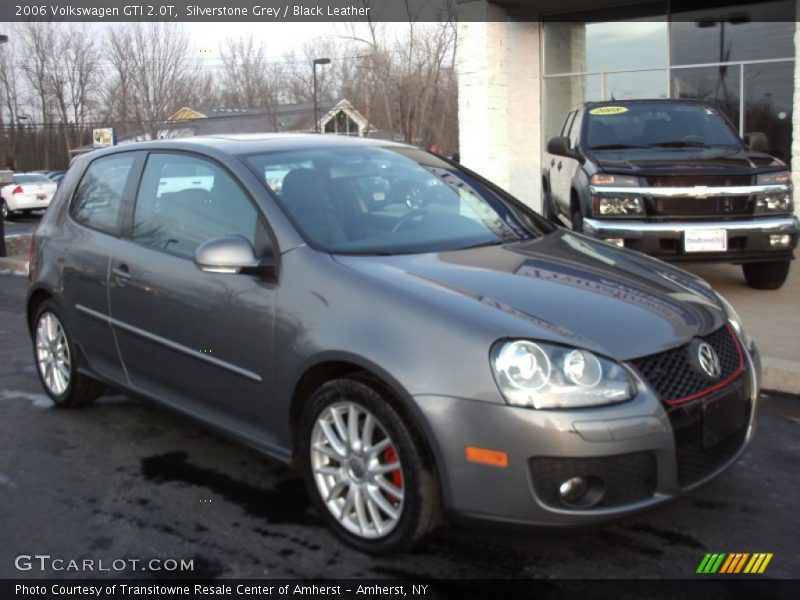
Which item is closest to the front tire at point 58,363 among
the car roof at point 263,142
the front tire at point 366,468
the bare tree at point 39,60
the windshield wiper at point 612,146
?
the car roof at point 263,142

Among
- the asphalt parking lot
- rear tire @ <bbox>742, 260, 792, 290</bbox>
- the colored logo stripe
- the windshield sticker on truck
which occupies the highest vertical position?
the windshield sticker on truck

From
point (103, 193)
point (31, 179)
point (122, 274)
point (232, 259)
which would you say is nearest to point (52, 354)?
point (103, 193)

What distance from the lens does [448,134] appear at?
35.5 meters

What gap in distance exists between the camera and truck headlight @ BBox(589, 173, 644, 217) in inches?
284

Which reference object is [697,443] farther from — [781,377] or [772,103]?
[772,103]

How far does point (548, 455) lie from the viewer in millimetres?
2807

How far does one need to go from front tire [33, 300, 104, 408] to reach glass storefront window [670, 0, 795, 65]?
10877mm

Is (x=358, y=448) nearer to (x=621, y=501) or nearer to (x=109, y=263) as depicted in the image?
(x=621, y=501)

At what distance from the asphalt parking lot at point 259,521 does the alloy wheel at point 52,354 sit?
0.44 metres

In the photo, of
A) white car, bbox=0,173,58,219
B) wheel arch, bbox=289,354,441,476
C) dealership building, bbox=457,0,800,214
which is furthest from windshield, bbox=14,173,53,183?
wheel arch, bbox=289,354,441,476

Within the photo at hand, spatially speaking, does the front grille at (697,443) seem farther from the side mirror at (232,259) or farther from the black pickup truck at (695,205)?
the black pickup truck at (695,205)

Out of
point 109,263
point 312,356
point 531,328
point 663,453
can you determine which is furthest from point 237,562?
point 109,263

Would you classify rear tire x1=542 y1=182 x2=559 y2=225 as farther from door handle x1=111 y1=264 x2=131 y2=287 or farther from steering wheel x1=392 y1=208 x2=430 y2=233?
door handle x1=111 y1=264 x2=131 y2=287

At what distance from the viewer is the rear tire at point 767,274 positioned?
7691 mm
